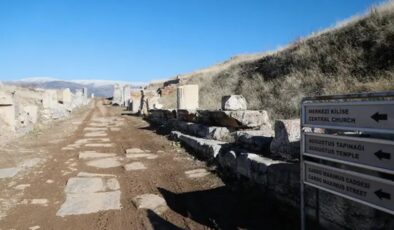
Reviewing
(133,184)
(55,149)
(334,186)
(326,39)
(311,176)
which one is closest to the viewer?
(334,186)

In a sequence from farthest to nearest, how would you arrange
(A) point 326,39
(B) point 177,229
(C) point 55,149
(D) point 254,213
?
(A) point 326,39
(C) point 55,149
(D) point 254,213
(B) point 177,229

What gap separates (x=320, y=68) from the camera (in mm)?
13617

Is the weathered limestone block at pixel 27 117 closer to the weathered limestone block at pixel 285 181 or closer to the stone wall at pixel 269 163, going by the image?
the stone wall at pixel 269 163

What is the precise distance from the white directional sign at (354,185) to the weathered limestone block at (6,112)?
34.3ft

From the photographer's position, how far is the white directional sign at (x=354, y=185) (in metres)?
2.71

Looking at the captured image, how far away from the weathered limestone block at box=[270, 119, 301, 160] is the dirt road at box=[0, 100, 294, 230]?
2.61ft

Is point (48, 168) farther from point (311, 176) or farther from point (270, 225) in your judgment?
point (311, 176)

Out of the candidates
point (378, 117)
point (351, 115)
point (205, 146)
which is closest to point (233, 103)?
point (205, 146)

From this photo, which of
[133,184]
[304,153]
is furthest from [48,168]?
[304,153]

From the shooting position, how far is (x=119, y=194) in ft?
19.7

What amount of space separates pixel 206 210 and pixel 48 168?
430 centimetres

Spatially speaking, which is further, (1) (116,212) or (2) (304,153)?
(1) (116,212)

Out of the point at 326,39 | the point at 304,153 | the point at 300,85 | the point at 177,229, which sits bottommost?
the point at 177,229

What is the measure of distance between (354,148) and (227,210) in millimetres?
2471
